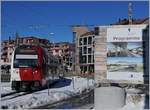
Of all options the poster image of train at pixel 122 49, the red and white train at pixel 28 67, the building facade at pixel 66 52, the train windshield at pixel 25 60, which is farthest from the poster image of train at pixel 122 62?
the building facade at pixel 66 52

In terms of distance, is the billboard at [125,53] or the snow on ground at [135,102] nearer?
the snow on ground at [135,102]

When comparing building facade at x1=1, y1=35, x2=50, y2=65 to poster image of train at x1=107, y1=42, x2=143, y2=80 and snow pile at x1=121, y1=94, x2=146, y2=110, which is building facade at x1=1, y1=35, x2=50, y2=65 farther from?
snow pile at x1=121, y1=94, x2=146, y2=110

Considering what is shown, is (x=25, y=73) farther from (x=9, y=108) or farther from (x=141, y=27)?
(x=9, y=108)

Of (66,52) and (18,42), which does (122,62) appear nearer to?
(18,42)

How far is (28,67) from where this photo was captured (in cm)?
2944

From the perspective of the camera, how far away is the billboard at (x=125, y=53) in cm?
2506

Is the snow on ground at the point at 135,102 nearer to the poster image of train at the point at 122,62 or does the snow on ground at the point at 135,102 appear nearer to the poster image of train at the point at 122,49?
the poster image of train at the point at 122,62

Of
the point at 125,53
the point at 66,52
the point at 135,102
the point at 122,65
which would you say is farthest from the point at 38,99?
the point at 66,52

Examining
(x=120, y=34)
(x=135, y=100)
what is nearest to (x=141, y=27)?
(x=120, y=34)

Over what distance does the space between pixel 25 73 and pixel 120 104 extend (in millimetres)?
13380

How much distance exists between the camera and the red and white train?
95.3 ft

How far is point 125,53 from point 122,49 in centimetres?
33

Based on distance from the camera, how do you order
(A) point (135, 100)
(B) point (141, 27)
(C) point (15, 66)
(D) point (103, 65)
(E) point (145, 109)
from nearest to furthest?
(E) point (145, 109) → (A) point (135, 100) → (B) point (141, 27) → (D) point (103, 65) → (C) point (15, 66)

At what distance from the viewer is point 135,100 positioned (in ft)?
64.7
